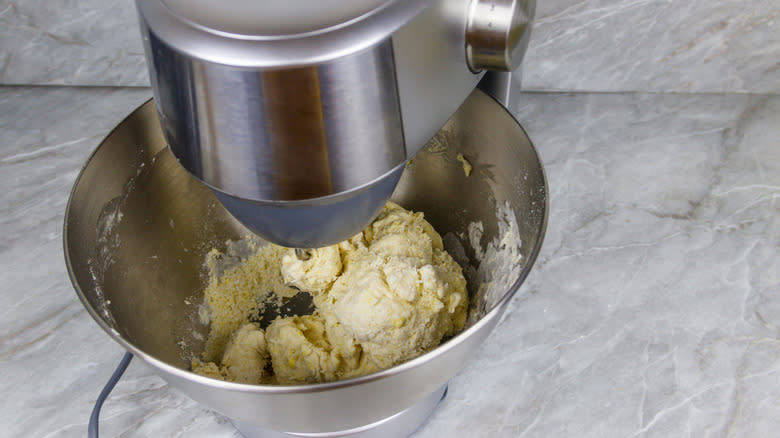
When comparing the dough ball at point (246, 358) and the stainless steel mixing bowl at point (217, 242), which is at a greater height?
the stainless steel mixing bowl at point (217, 242)

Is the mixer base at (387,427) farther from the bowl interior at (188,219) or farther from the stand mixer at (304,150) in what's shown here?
the bowl interior at (188,219)

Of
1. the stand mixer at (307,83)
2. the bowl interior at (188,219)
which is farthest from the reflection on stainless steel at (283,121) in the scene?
the bowl interior at (188,219)

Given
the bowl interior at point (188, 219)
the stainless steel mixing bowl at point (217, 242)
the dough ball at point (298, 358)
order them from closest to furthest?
the stainless steel mixing bowl at point (217, 242)
the bowl interior at point (188, 219)
the dough ball at point (298, 358)

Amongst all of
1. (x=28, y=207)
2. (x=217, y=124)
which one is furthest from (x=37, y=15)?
(x=217, y=124)

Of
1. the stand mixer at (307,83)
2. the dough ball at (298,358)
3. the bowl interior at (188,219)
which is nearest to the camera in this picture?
the stand mixer at (307,83)

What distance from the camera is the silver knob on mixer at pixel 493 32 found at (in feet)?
1.94

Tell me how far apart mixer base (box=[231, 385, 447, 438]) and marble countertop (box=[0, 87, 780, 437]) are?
3cm

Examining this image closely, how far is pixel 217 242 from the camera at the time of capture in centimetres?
107

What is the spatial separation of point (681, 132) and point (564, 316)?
1.60 feet

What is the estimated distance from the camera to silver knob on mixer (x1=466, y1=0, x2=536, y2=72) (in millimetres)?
591

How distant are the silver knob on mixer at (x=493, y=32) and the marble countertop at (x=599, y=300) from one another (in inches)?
20.4

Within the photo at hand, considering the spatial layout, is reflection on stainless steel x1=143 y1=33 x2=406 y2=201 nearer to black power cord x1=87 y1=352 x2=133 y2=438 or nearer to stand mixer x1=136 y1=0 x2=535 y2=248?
stand mixer x1=136 y1=0 x2=535 y2=248

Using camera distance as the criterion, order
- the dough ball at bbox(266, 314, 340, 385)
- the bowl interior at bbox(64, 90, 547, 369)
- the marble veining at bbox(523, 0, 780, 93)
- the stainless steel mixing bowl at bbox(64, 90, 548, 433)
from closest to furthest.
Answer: the stainless steel mixing bowl at bbox(64, 90, 548, 433) → the bowl interior at bbox(64, 90, 547, 369) → the dough ball at bbox(266, 314, 340, 385) → the marble veining at bbox(523, 0, 780, 93)

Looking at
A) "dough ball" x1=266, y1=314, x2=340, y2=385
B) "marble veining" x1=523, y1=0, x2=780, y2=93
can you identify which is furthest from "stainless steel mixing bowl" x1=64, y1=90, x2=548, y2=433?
"marble veining" x1=523, y1=0, x2=780, y2=93
